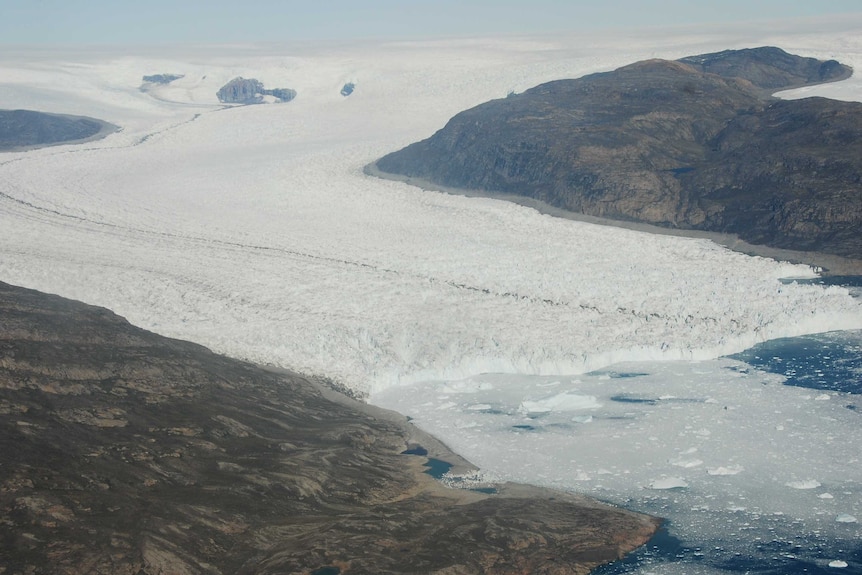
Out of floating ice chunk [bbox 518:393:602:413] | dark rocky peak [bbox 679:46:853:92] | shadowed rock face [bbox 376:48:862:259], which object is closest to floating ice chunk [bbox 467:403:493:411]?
floating ice chunk [bbox 518:393:602:413]

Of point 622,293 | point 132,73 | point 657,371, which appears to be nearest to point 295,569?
point 657,371

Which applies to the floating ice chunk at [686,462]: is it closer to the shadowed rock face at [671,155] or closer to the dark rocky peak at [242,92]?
the shadowed rock face at [671,155]

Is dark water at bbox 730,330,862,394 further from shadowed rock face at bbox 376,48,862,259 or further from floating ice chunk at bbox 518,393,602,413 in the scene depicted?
shadowed rock face at bbox 376,48,862,259

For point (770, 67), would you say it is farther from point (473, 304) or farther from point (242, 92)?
point (242, 92)

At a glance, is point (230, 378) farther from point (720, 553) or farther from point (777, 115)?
point (777, 115)

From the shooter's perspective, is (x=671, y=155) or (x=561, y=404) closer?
(x=561, y=404)

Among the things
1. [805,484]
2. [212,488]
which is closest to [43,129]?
[212,488]

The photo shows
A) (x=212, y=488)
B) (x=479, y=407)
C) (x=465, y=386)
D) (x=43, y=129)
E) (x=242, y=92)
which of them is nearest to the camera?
(x=212, y=488)

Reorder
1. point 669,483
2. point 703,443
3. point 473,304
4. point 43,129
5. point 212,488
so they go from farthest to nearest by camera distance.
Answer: point 43,129 < point 473,304 < point 703,443 < point 669,483 < point 212,488
